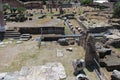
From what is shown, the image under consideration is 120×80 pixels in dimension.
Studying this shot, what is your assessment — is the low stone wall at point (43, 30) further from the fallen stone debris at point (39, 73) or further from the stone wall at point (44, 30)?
the fallen stone debris at point (39, 73)

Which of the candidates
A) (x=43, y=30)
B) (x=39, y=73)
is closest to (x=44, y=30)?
(x=43, y=30)

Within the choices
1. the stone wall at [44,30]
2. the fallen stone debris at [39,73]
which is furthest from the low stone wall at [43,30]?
the fallen stone debris at [39,73]

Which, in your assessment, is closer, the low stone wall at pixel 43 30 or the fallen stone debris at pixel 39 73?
the fallen stone debris at pixel 39 73

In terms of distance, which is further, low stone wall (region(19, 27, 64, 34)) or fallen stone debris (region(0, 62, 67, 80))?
low stone wall (region(19, 27, 64, 34))

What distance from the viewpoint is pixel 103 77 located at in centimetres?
1304

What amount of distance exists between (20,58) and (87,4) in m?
42.2

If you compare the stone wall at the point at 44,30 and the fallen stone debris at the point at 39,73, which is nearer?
the fallen stone debris at the point at 39,73

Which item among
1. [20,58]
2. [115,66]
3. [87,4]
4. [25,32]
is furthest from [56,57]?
[87,4]

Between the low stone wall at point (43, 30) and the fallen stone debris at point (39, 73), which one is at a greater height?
the fallen stone debris at point (39, 73)

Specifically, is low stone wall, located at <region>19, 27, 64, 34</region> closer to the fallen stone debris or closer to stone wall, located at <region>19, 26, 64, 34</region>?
stone wall, located at <region>19, 26, 64, 34</region>

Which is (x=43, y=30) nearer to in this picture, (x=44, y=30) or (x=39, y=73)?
(x=44, y=30)

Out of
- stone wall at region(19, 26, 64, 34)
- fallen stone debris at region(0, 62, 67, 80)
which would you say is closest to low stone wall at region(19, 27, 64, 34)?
stone wall at region(19, 26, 64, 34)

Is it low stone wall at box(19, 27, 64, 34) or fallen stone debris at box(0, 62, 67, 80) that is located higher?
fallen stone debris at box(0, 62, 67, 80)

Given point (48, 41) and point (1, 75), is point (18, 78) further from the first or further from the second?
point (48, 41)
